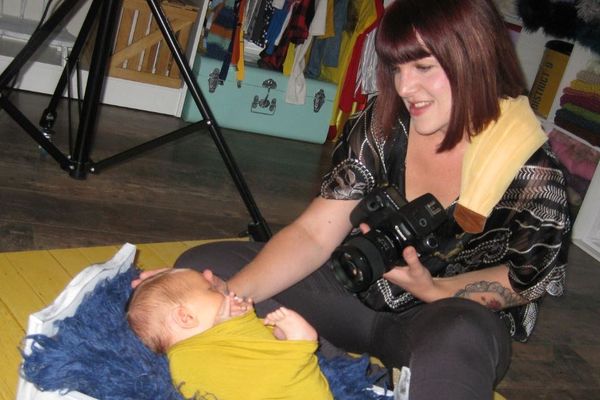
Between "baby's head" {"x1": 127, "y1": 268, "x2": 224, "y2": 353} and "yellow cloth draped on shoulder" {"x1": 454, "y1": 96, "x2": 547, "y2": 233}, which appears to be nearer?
"baby's head" {"x1": 127, "y1": 268, "x2": 224, "y2": 353}

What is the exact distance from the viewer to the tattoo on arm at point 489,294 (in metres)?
1.39

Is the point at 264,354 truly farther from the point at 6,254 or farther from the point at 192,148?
the point at 192,148

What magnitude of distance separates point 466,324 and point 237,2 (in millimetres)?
2498

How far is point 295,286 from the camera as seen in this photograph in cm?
150

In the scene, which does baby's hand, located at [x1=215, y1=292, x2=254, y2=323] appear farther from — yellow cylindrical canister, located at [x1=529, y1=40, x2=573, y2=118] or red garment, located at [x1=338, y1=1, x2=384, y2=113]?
yellow cylindrical canister, located at [x1=529, y1=40, x2=573, y2=118]

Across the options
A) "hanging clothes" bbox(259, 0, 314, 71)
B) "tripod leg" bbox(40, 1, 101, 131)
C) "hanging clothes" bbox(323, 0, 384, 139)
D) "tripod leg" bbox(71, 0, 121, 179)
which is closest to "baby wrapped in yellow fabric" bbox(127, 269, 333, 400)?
"tripod leg" bbox(71, 0, 121, 179)

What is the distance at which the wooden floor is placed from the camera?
2.04 m

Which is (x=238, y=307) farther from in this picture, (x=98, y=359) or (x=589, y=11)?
(x=589, y=11)

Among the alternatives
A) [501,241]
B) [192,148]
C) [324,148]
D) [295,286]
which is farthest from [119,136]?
[501,241]

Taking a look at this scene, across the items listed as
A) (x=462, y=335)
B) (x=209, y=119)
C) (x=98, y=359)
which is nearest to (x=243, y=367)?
(x=98, y=359)

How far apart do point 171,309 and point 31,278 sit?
77 centimetres

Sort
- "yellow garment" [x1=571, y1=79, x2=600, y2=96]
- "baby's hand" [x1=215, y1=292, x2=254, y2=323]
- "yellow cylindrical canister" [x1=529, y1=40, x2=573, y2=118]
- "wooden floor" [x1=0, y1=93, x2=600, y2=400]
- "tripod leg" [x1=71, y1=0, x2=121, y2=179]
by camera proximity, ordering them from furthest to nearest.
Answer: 1. "yellow cylindrical canister" [x1=529, y1=40, x2=573, y2=118]
2. "yellow garment" [x1=571, y1=79, x2=600, y2=96]
3. "wooden floor" [x1=0, y1=93, x2=600, y2=400]
4. "tripod leg" [x1=71, y1=0, x2=121, y2=179]
5. "baby's hand" [x1=215, y1=292, x2=254, y2=323]

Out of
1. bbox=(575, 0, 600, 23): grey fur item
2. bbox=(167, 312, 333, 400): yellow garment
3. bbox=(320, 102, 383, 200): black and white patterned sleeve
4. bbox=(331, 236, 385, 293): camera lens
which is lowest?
bbox=(167, 312, 333, 400): yellow garment

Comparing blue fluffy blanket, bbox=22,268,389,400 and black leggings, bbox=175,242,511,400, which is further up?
black leggings, bbox=175,242,511,400
